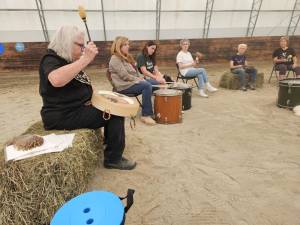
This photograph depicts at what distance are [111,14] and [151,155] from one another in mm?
8905

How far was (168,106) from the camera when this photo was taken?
15.4 feet

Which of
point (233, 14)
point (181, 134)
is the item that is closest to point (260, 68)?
point (233, 14)

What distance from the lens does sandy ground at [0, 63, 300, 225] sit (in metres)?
2.50

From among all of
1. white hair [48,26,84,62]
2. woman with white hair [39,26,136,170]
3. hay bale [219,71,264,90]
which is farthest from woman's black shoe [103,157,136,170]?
hay bale [219,71,264,90]

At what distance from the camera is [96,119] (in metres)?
2.99

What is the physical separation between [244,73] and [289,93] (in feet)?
6.32

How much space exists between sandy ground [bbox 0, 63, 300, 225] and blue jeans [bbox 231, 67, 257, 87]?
1.63 meters

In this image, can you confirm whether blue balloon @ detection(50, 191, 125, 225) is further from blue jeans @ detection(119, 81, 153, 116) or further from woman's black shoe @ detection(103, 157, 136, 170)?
blue jeans @ detection(119, 81, 153, 116)

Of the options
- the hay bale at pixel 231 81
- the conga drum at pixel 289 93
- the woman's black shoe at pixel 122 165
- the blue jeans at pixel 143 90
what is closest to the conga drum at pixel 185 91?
the blue jeans at pixel 143 90

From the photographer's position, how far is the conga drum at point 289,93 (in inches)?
211

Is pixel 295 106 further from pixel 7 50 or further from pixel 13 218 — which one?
pixel 7 50

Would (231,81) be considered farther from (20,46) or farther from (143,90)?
(20,46)

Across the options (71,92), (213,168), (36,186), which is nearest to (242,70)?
(213,168)

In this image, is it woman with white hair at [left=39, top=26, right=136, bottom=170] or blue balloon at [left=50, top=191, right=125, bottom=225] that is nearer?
blue balloon at [left=50, top=191, right=125, bottom=225]
